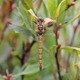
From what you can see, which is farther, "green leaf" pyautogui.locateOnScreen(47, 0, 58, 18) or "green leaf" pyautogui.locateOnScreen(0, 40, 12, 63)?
"green leaf" pyautogui.locateOnScreen(0, 40, 12, 63)

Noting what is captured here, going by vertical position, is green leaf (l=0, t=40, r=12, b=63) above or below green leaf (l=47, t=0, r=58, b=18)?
below

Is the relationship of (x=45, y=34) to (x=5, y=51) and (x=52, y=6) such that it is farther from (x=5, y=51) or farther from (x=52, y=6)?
(x=5, y=51)

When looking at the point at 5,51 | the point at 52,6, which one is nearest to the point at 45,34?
the point at 52,6

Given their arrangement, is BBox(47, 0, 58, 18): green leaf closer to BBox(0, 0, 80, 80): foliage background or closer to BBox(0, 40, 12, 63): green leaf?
BBox(0, 0, 80, 80): foliage background

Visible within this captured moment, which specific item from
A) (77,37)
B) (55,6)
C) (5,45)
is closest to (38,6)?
(55,6)

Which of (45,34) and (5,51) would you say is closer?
(45,34)

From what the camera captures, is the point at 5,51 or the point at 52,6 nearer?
the point at 52,6

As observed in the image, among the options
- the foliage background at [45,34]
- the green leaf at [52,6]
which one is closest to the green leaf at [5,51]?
the foliage background at [45,34]

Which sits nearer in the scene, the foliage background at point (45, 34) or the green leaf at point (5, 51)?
the foliage background at point (45, 34)

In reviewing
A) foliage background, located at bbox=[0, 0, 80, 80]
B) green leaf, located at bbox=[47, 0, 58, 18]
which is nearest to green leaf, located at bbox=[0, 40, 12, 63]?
foliage background, located at bbox=[0, 0, 80, 80]

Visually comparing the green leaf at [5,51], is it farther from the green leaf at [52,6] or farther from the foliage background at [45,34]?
the green leaf at [52,6]

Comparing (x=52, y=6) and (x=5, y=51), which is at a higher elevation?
(x=52, y=6)

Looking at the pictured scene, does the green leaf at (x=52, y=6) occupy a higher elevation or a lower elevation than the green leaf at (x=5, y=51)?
higher
